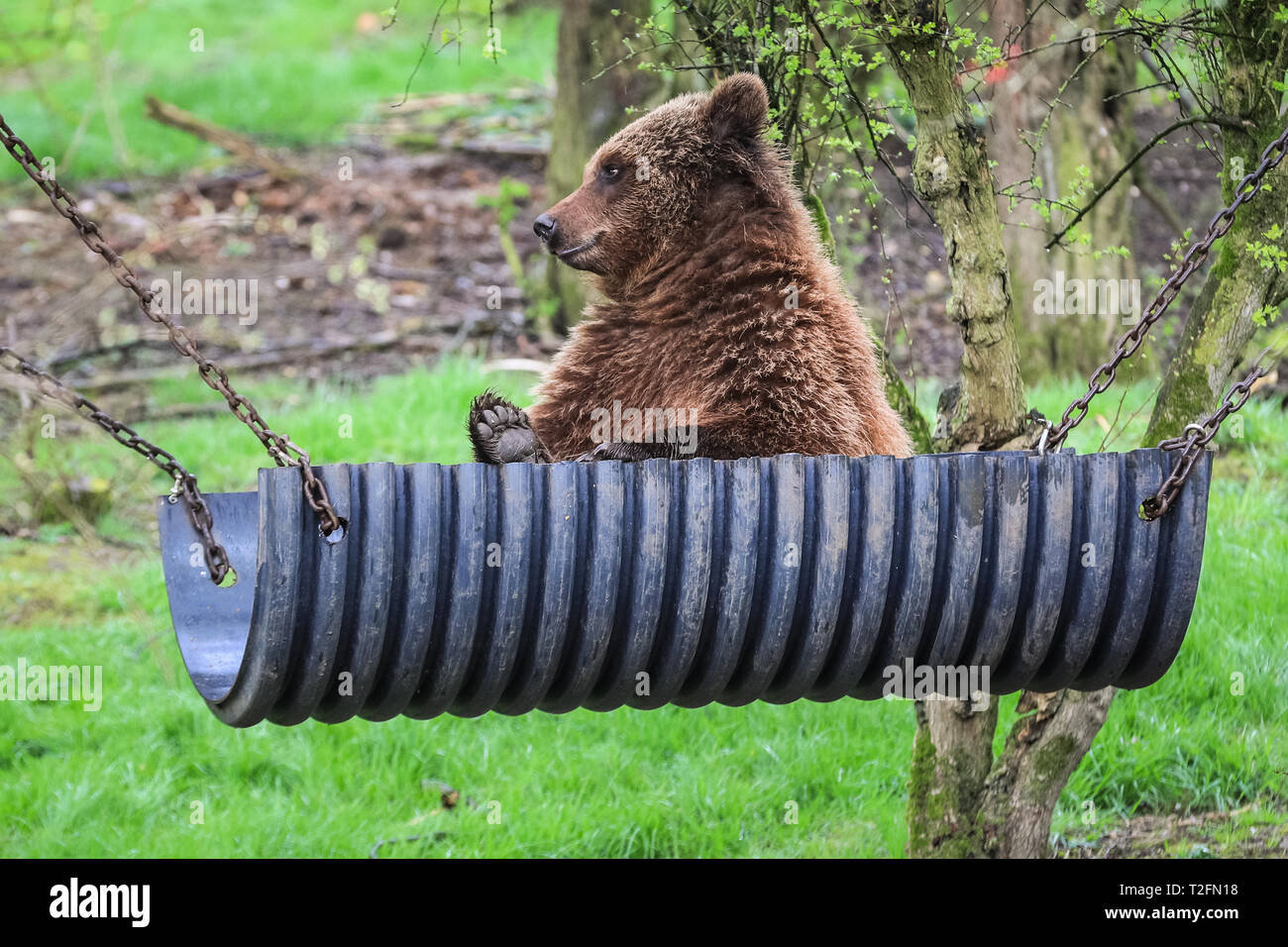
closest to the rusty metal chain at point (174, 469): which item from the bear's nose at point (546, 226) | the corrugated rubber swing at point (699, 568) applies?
the corrugated rubber swing at point (699, 568)

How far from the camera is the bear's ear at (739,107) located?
4.37m

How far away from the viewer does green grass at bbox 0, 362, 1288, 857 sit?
16.2ft

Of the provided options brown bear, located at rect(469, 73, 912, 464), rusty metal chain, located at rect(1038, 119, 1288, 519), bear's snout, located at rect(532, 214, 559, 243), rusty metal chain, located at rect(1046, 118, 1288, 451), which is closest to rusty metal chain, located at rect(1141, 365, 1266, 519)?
rusty metal chain, located at rect(1038, 119, 1288, 519)

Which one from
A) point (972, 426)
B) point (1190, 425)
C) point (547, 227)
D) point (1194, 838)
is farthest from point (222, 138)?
point (1190, 425)

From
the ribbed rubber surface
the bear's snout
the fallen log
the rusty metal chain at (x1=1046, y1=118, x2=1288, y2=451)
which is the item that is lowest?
the ribbed rubber surface

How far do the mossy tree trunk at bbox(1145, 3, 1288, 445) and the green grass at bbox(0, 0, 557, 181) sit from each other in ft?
28.0

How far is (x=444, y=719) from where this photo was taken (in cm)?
573

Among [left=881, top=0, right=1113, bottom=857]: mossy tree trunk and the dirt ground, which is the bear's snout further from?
the dirt ground

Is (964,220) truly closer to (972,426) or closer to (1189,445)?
(972,426)

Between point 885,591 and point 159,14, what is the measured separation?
18688 millimetres

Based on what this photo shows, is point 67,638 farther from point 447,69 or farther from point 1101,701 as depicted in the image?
point 447,69

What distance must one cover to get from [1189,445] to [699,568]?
1.16 m

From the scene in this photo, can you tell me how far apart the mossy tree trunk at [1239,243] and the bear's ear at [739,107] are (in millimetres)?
1415

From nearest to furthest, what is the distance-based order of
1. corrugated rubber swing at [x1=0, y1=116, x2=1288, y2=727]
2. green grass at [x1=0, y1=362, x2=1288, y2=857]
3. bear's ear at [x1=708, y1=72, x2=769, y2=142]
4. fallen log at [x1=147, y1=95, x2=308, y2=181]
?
corrugated rubber swing at [x1=0, y1=116, x2=1288, y2=727] < bear's ear at [x1=708, y1=72, x2=769, y2=142] < green grass at [x1=0, y1=362, x2=1288, y2=857] < fallen log at [x1=147, y1=95, x2=308, y2=181]
